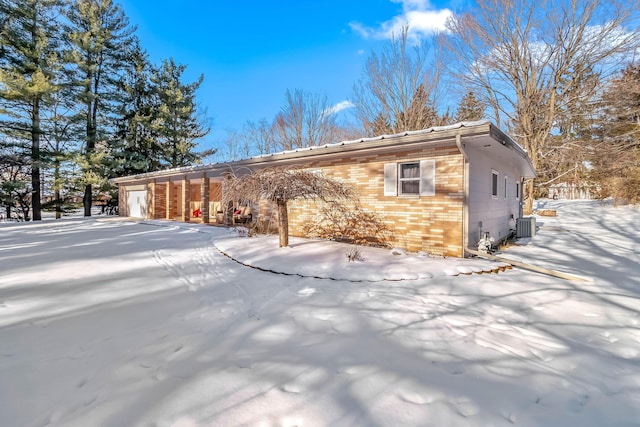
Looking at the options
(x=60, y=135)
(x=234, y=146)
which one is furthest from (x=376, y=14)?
(x=60, y=135)

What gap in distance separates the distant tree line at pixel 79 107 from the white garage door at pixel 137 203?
2.71 m

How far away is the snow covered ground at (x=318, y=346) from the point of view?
5.92ft

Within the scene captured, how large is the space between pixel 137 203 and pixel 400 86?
1852cm

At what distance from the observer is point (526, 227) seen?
9805 millimetres

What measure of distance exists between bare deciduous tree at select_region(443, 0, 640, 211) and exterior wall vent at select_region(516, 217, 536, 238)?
9.12 m

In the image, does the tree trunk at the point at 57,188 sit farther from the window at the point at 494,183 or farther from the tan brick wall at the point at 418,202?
the window at the point at 494,183

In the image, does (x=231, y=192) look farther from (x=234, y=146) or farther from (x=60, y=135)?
(x=234, y=146)

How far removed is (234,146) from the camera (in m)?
28.7

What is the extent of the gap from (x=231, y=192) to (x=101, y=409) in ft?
16.9

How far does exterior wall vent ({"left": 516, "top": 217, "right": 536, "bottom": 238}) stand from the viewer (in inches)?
382

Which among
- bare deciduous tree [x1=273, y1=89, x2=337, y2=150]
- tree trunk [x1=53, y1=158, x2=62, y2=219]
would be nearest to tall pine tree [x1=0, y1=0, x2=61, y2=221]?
tree trunk [x1=53, y1=158, x2=62, y2=219]

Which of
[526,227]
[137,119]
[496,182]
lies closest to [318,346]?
[496,182]

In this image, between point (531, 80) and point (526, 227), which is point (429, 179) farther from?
point (531, 80)

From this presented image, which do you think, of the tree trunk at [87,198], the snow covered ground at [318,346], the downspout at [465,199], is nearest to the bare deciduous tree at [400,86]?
the downspout at [465,199]
